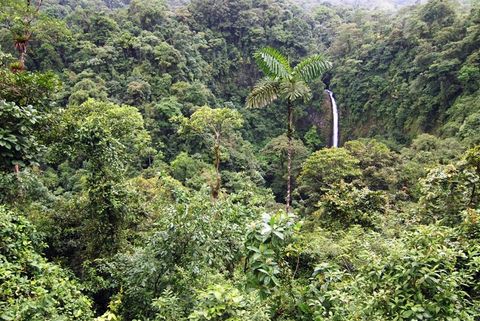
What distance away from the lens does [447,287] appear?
2.57 meters

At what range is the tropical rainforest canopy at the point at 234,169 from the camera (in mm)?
3045

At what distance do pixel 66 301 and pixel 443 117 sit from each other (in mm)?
24894

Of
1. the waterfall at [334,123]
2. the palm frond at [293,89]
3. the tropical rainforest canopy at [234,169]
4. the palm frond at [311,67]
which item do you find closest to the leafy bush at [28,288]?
the tropical rainforest canopy at [234,169]

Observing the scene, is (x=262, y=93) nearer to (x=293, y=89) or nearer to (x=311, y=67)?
(x=293, y=89)

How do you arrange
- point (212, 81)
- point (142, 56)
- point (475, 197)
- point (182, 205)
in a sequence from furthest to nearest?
point (212, 81)
point (142, 56)
point (475, 197)
point (182, 205)

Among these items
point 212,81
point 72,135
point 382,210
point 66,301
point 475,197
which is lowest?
point 382,210

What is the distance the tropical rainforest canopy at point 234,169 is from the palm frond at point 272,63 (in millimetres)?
62

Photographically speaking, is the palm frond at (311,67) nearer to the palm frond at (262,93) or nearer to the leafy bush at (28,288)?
the palm frond at (262,93)

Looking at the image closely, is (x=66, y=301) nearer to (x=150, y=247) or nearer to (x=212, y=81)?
(x=150, y=247)

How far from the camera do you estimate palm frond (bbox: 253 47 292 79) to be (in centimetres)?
872

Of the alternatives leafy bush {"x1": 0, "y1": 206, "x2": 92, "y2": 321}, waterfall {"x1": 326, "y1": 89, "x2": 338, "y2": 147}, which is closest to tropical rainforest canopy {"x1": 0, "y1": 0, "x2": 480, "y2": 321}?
leafy bush {"x1": 0, "y1": 206, "x2": 92, "y2": 321}

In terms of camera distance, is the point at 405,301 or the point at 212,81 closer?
the point at 405,301

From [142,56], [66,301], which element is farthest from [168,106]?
[66,301]

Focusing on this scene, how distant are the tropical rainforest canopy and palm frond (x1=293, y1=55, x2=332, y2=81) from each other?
0.24 ft
